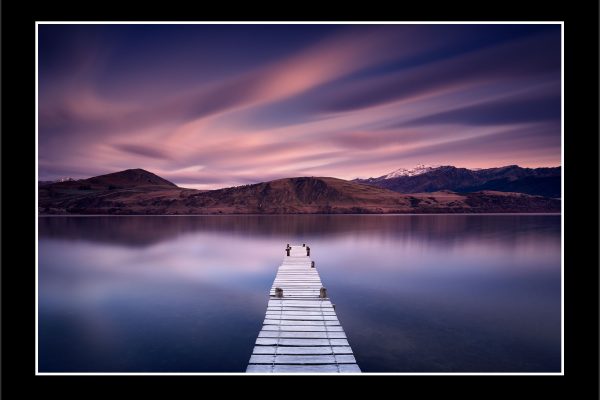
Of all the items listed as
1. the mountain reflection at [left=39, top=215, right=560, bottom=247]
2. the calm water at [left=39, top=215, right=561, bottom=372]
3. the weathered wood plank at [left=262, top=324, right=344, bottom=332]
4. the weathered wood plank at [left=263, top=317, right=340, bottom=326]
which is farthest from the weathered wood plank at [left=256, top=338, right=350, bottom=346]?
the mountain reflection at [left=39, top=215, right=560, bottom=247]

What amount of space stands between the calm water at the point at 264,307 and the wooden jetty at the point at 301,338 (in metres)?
1.16

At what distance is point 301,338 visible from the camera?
25.3 feet

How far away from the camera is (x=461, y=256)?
1023 inches

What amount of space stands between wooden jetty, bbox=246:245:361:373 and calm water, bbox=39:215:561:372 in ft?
3.80

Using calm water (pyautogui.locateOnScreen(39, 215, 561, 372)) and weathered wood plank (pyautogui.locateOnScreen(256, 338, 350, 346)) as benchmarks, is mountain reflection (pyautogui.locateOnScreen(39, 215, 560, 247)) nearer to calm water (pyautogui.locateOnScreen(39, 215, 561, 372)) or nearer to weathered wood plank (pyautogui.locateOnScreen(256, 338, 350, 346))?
calm water (pyautogui.locateOnScreen(39, 215, 561, 372))

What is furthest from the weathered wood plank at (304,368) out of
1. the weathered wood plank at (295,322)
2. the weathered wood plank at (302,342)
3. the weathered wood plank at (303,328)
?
the weathered wood plank at (295,322)

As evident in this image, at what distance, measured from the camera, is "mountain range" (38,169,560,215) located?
112625 mm

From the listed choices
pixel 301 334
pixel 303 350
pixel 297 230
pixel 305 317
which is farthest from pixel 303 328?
pixel 297 230

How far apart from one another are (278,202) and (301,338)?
123 metres

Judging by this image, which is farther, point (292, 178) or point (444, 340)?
point (292, 178)

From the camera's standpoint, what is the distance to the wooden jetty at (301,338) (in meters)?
6.50
